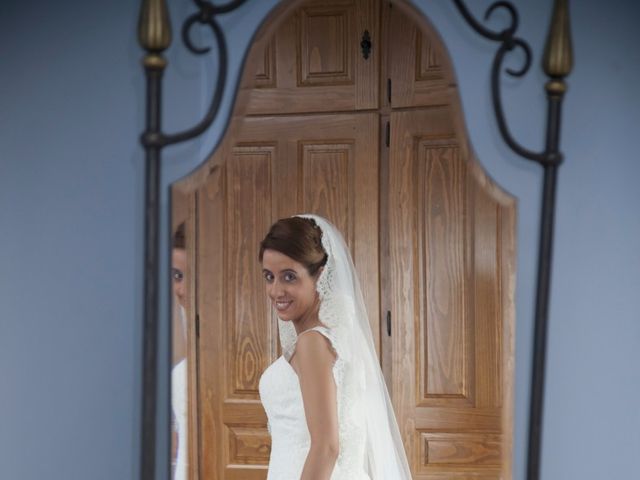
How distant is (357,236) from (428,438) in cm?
68

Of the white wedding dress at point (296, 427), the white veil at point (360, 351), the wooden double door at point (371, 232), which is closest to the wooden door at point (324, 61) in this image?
the wooden double door at point (371, 232)

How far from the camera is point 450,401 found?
2943mm

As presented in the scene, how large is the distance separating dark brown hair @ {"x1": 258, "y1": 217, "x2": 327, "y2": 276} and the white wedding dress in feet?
0.67

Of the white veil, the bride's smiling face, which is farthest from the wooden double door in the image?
the bride's smiling face

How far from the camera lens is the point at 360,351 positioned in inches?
103

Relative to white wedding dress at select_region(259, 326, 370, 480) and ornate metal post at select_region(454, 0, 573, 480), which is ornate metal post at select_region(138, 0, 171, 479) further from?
white wedding dress at select_region(259, 326, 370, 480)

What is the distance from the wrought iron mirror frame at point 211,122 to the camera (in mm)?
1718

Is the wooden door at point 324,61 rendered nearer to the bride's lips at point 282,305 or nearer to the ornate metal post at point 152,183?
the bride's lips at point 282,305

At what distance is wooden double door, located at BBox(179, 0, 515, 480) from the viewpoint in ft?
9.62

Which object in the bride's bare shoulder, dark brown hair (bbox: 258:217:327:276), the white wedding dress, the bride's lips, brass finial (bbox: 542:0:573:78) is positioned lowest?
the white wedding dress

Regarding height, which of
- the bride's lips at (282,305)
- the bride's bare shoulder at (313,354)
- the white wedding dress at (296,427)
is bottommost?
the white wedding dress at (296,427)

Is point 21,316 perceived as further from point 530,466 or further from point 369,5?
point 369,5

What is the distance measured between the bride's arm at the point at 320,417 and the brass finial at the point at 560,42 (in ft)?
3.46

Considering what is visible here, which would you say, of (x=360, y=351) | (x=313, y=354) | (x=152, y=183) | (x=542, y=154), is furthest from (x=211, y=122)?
(x=360, y=351)
